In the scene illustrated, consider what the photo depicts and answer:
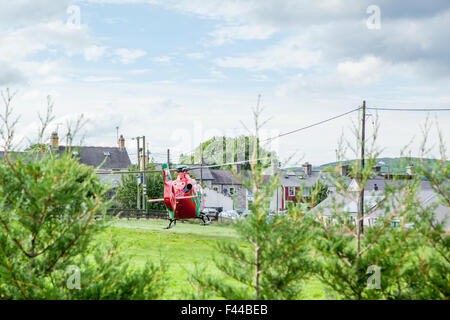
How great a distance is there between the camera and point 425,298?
791 centimetres

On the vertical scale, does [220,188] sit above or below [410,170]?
below

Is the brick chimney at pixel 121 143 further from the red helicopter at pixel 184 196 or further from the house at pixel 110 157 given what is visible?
the red helicopter at pixel 184 196

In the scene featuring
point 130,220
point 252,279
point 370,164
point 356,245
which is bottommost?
point 130,220

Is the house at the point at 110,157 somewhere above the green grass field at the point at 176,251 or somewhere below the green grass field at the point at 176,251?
above

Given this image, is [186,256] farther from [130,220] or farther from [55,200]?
[130,220]


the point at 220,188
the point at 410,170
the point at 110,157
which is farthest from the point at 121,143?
the point at 410,170

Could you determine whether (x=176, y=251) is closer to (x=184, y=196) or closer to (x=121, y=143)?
(x=184, y=196)

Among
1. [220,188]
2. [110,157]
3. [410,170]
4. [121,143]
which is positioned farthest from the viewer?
[220,188]

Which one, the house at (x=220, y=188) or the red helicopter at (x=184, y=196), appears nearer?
the red helicopter at (x=184, y=196)

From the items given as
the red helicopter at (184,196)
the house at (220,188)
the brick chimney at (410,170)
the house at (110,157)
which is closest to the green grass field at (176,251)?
the red helicopter at (184,196)

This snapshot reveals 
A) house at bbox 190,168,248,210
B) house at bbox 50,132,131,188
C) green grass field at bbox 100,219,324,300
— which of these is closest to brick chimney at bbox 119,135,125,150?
house at bbox 50,132,131,188

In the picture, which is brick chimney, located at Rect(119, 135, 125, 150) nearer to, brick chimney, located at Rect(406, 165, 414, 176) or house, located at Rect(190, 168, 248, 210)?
house, located at Rect(190, 168, 248, 210)

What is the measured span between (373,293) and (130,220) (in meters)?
37.4
